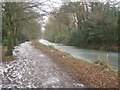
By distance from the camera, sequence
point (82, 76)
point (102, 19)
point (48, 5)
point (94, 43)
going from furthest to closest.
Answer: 1. point (94, 43)
2. point (102, 19)
3. point (48, 5)
4. point (82, 76)

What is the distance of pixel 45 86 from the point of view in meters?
3.71

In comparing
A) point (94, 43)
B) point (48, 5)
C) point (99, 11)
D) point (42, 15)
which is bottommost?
point (94, 43)

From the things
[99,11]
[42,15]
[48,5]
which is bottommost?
[42,15]

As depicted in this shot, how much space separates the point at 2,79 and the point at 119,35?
17949 mm

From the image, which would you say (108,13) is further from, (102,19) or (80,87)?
(80,87)

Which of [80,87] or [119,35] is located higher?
[119,35]

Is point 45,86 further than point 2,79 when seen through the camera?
No

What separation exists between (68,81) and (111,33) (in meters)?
16.6

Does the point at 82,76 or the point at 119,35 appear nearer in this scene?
the point at 82,76

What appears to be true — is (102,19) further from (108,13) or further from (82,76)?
(82,76)

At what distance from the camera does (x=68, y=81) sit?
13.9ft

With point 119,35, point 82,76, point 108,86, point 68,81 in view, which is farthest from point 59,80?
point 119,35

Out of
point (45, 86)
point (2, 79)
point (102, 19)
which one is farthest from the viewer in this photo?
point (102, 19)

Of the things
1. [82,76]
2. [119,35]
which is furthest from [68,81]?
[119,35]
